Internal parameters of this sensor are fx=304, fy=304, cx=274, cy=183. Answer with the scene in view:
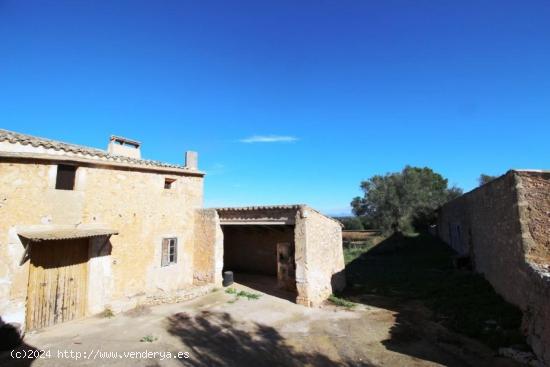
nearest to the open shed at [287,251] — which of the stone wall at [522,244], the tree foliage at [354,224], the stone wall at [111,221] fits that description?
the stone wall at [111,221]

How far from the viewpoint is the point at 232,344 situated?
Result: 8.09 meters

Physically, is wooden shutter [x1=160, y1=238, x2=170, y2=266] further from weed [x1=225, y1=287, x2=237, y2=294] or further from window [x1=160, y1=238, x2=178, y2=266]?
weed [x1=225, y1=287, x2=237, y2=294]

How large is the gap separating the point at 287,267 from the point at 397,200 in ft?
64.2

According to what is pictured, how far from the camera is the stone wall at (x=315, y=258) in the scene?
35.8 feet

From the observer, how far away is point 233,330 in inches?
355

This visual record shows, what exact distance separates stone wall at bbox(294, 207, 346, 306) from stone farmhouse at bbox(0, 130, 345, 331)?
4cm

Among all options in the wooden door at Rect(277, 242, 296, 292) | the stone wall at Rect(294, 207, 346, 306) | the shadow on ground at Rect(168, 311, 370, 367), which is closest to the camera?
the shadow on ground at Rect(168, 311, 370, 367)

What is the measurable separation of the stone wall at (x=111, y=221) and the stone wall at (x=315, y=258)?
17.9 feet

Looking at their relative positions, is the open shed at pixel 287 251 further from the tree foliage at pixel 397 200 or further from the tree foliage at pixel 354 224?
the tree foliage at pixel 354 224

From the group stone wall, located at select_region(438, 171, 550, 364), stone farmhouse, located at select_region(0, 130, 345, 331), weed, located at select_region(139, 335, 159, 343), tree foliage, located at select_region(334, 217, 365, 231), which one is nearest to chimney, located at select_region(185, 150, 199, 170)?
stone farmhouse, located at select_region(0, 130, 345, 331)

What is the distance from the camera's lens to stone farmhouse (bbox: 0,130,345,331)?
28.5 feet

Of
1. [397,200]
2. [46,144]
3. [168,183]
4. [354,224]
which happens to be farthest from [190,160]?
[354,224]

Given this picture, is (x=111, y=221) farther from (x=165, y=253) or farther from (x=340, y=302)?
(x=340, y=302)

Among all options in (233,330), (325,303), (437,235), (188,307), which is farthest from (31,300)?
(437,235)
